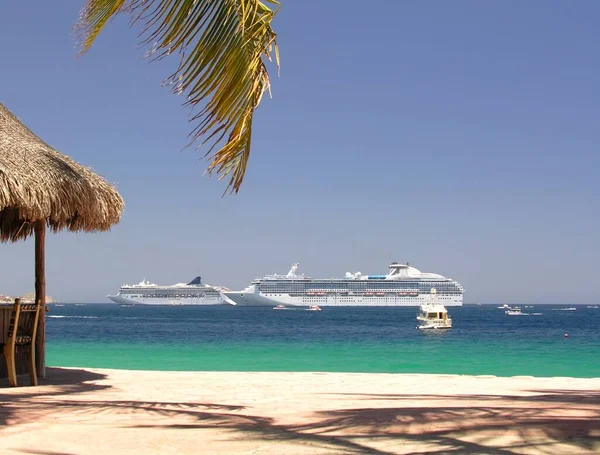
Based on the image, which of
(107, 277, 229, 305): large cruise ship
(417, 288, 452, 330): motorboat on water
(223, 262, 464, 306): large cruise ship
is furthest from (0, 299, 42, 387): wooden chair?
(107, 277, 229, 305): large cruise ship

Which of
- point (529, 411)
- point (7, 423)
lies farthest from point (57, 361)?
point (529, 411)

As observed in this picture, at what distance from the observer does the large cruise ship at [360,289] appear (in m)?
77.8

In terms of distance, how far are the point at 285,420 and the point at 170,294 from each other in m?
88.4

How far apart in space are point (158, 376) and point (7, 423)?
370cm

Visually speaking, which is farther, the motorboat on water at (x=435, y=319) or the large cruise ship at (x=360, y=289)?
the large cruise ship at (x=360, y=289)

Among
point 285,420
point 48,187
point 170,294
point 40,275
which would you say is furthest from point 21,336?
point 170,294

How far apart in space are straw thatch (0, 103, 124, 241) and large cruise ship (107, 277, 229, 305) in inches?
3336

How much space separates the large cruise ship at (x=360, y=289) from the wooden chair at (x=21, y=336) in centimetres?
7189

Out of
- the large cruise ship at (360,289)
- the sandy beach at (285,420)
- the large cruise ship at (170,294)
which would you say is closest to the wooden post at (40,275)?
the sandy beach at (285,420)

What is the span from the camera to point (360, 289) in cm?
7938

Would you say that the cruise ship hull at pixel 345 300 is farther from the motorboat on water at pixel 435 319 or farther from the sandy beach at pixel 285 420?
the sandy beach at pixel 285 420

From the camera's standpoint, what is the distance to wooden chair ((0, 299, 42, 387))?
5.88 meters

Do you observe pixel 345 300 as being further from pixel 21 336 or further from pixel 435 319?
pixel 21 336

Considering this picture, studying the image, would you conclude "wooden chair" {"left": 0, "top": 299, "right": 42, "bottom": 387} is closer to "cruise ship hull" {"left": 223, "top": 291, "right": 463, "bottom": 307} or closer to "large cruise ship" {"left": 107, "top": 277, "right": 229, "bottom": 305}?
"cruise ship hull" {"left": 223, "top": 291, "right": 463, "bottom": 307}
